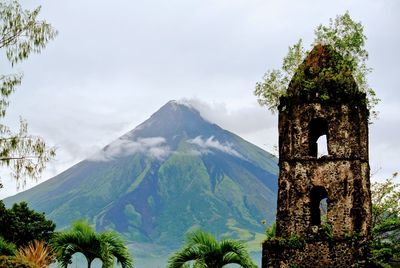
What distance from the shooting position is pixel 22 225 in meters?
24.5

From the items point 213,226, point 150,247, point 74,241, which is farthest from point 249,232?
point 74,241

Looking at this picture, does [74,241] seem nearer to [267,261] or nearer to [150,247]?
[267,261]

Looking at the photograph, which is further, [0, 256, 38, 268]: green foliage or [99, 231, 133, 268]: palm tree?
[99, 231, 133, 268]: palm tree

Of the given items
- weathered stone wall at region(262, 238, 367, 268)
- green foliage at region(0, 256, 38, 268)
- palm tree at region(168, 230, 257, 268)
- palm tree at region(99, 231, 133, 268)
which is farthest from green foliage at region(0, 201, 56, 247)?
green foliage at region(0, 256, 38, 268)

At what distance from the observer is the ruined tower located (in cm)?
1436

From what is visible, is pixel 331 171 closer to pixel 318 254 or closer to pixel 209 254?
pixel 318 254

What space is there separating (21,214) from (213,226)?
6558 inches

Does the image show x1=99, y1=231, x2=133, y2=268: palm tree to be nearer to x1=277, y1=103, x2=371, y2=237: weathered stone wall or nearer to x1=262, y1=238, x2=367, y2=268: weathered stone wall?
x1=262, y1=238, x2=367, y2=268: weathered stone wall

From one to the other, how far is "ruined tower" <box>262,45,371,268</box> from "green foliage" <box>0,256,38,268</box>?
6.31 m

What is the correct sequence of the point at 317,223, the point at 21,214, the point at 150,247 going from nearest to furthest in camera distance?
the point at 317,223
the point at 21,214
the point at 150,247

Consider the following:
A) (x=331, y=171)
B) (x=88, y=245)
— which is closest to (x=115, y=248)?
(x=88, y=245)

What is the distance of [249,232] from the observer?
182 metres

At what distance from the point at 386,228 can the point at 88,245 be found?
26.1 feet

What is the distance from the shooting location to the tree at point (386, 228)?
14469 millimetres
